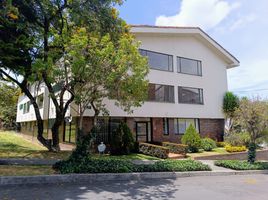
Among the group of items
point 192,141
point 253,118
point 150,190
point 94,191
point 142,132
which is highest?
point 253,118

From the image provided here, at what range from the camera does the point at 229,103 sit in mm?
24734

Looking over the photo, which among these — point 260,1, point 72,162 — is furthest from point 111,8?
point 72,162

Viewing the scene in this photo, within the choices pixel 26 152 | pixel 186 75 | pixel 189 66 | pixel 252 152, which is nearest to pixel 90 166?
pixel 26 152

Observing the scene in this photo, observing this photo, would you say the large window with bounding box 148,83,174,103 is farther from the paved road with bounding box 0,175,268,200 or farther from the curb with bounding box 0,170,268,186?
the paved road with bounding box 0,175,268,200

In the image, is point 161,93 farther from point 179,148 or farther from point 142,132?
point 179,148

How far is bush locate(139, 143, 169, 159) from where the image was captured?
15.6m

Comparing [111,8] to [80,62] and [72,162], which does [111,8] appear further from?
[72,162]

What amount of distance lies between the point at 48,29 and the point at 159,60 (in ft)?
33.0

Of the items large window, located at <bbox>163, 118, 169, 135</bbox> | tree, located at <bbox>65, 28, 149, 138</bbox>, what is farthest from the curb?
large window, located at <bbox>163, 118, 169, 135</bbox>

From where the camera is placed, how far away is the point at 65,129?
20344 millimetres

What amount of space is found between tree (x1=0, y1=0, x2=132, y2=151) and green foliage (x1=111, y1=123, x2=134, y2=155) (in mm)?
3829

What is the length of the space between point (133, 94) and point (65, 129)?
9326mm

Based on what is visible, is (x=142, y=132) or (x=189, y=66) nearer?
(x=142, y=132)

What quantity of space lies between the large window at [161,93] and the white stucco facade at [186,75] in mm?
349
